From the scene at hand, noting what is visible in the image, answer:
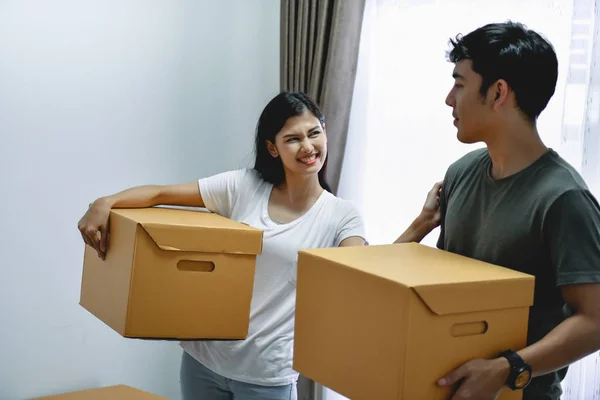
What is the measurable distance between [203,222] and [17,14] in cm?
123

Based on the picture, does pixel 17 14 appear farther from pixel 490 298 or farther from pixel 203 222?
pixel 490 298

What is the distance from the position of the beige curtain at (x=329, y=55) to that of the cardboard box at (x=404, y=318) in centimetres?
128

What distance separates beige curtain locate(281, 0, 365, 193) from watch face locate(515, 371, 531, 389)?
4.91 feet

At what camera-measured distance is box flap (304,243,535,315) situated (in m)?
1.19

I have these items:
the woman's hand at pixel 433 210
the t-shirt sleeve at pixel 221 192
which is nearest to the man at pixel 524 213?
the woman's hand at pixel 433 210

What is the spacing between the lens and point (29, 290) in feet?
8.38

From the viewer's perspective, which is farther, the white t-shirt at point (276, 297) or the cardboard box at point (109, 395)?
the cardboard box at point (109, 395)

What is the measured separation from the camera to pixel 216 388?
195 centimetres

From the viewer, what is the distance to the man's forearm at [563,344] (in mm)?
1247

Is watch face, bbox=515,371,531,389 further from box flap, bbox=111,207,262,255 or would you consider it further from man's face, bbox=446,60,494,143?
box flap, bbox=111,207,262,255

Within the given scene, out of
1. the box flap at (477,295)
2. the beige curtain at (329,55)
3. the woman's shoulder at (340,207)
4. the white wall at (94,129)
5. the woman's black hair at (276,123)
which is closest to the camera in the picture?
the box flap at (477,295)

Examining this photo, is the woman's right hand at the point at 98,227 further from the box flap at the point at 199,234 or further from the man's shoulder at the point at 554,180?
the man's shoulder at the point at 554,180

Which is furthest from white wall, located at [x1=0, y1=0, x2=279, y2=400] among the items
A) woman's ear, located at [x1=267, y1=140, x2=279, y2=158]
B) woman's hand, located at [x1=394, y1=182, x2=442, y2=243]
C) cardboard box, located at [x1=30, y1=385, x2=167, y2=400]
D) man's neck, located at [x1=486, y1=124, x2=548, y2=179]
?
man's neck, located at [x1=486, y1=124, x2=548, y2=179]

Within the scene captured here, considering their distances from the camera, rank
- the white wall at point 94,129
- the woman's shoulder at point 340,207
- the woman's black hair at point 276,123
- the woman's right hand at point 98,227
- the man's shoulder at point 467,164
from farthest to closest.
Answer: the white wall at point 94,129
the woman's black hair at point 276,123
the woman's shoulder at point 340,207
the woman's right hand at point 98,227
the man's shoulder at point 467,164
